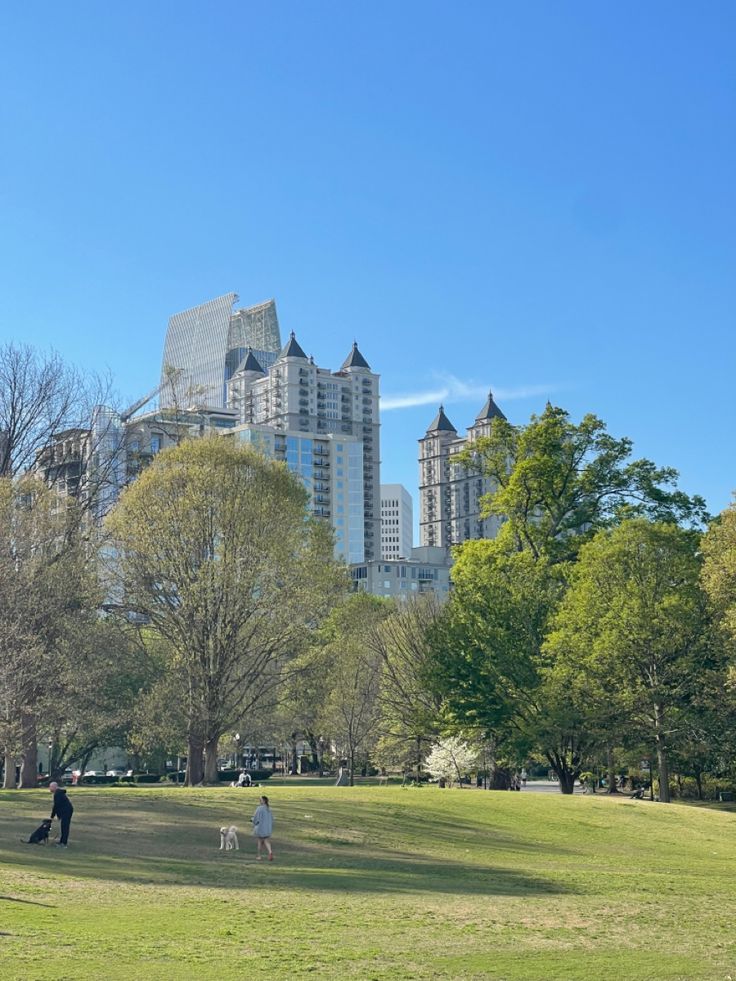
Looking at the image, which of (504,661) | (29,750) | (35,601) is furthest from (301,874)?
(504,661)

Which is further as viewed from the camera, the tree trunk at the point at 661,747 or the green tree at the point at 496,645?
the green tree at the point at 496,645

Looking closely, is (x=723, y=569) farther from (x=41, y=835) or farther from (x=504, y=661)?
(x=41, y=835)

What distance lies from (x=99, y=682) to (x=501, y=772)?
24.3m

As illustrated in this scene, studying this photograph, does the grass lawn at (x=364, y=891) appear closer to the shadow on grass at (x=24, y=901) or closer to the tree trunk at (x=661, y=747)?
the shadow on grass at (x=24, y=901)

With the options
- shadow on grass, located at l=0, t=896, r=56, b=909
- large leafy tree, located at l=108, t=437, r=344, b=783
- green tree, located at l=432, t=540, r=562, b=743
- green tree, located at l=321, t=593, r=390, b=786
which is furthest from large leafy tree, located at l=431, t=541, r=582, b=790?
shadow on grass, located at l=0, t=896, r=56, b=909

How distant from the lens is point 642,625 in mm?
57062

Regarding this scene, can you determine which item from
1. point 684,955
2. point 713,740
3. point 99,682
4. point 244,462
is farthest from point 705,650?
→ point 684,955

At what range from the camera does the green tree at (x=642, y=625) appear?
57.1 meters

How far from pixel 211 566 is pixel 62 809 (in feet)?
88.7

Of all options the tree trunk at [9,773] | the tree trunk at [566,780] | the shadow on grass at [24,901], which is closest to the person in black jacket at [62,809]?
the shadow on grass at [24,901]

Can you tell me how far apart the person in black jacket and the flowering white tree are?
4311cm

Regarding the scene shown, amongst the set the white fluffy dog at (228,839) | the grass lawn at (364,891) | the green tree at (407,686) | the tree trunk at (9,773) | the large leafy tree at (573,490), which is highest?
the large leafy tree at (573,490)

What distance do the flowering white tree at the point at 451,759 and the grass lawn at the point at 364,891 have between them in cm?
2660

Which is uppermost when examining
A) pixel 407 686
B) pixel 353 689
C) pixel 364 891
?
pixel 353 689
